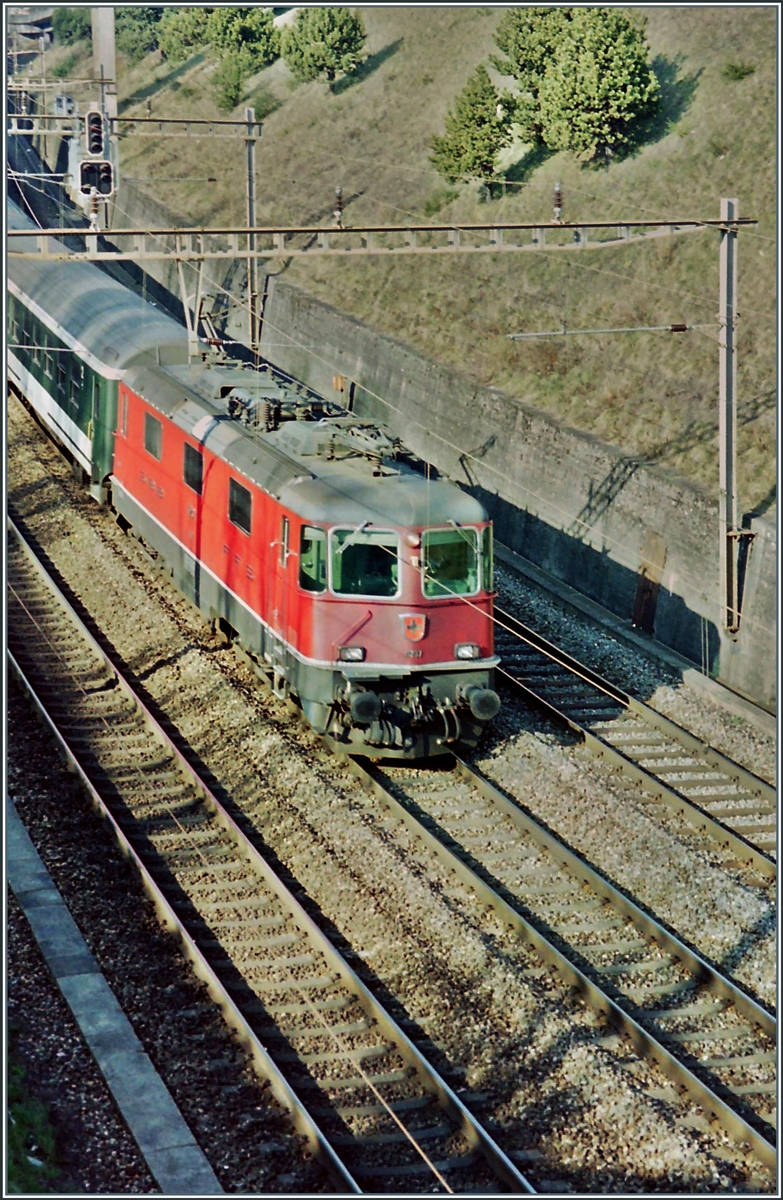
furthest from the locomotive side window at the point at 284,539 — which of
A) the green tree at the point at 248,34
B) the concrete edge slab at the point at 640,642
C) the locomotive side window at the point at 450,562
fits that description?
the green tree at the point at 248,34

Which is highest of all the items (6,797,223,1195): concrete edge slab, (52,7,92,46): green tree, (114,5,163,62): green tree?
(52,7,92,46): green tree

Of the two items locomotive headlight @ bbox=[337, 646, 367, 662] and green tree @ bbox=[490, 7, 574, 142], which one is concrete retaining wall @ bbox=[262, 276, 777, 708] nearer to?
locomotive headlight @ bbox=[337, 646, 367, 662]

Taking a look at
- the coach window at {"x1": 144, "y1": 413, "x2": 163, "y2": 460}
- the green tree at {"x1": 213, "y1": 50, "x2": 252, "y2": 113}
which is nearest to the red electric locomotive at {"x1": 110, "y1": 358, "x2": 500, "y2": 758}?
the coach window at {"x1": 144, "y1": 413, "x2": 163, "y2": 460}

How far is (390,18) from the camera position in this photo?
50438mm

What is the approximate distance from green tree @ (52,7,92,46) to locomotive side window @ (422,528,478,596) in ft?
212

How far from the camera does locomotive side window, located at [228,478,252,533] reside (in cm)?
1827

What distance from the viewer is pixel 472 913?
14156 mm

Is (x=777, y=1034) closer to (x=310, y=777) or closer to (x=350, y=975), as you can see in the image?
(x=350, y=975)

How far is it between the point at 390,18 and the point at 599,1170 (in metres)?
46.2

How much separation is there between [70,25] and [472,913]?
235ft

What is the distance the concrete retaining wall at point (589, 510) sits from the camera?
21031mm

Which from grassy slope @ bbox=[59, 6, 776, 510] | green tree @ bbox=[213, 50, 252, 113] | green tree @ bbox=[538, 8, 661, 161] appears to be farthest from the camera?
green tree @ bbox=[213, 50, 252, 113]

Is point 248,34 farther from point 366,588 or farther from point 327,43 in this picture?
point 366,588

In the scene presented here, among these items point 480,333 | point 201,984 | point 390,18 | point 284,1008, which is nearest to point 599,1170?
point 284,1008
